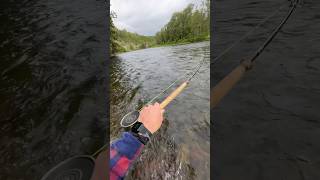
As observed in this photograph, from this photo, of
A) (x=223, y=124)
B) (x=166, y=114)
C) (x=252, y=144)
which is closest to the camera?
(x=252, y=144)

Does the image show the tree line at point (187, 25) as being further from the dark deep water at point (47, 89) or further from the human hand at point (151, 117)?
the human hand at point (151, 117)

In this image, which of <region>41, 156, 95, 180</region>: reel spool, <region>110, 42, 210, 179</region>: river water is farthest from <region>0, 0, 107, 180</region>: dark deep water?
<region>41, 156, 95, 180</region>: reel spool

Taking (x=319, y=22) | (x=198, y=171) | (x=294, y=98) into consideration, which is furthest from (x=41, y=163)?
(x=319, y=22)

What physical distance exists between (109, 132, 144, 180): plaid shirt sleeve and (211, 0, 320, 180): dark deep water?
6.36 feet

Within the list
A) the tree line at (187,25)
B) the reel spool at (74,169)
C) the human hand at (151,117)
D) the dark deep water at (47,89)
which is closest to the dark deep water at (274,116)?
the human hand at (151,117)

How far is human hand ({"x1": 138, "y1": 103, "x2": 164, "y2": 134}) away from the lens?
14.2ft

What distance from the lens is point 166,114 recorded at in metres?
8.44

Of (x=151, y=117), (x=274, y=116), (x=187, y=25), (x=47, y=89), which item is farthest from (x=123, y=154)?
(x=187, y=25)

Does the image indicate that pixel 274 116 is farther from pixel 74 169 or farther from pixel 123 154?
pixel 74 169

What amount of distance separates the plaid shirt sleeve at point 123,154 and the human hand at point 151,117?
0.94ft

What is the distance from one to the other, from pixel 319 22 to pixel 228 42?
4718 millimetres

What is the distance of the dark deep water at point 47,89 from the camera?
6832 mm

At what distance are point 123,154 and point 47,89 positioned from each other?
721 cm

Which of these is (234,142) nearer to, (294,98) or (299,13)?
(294,98)
